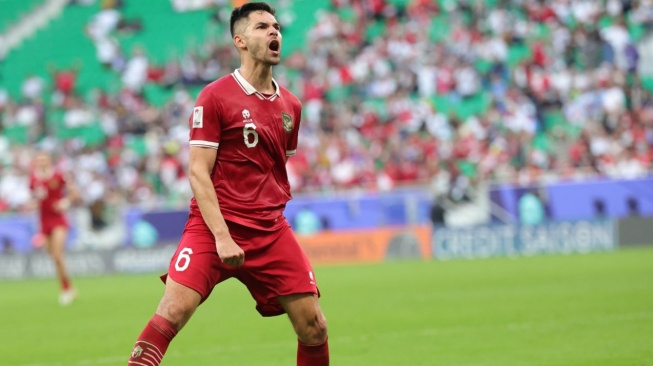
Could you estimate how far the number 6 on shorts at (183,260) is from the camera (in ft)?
20.2

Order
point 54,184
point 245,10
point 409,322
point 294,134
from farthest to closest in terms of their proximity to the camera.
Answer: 1. point 54,184
2. point 409,322
3. point 294,134
4. point 245,10

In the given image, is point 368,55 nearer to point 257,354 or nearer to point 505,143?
point 505,143

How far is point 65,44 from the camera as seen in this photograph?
128 ft

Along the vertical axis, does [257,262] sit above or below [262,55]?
below

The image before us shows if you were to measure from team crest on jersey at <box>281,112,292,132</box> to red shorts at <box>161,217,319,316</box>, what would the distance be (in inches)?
23.9

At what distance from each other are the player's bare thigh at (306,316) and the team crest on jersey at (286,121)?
992 mm

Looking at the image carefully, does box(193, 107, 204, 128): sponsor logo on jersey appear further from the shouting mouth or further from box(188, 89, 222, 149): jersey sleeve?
the shouting mouth

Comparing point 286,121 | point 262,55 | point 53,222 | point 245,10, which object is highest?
point 245,10

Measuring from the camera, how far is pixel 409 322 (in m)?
12.1

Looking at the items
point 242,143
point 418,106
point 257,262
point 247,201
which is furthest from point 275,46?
point 418,106

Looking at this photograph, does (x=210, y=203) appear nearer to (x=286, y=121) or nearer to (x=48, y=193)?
(x=286, y=121)

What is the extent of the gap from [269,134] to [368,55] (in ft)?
86.4

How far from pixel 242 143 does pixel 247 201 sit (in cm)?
33

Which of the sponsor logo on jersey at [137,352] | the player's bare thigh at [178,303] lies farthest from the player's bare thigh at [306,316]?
the sponsor logo on jersey at [137,352]
